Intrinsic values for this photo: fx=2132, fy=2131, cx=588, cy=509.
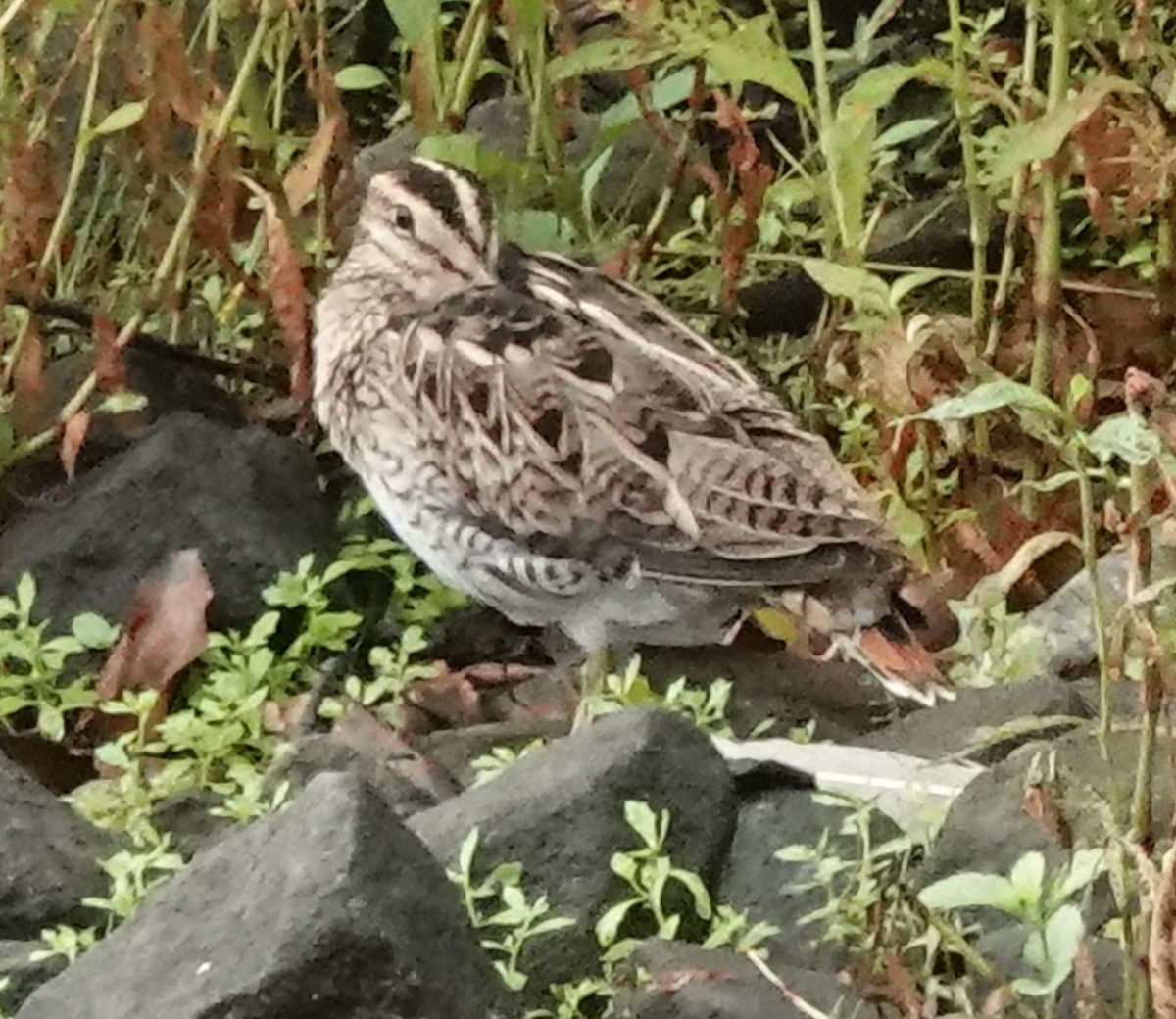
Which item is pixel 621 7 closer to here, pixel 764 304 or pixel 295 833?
pixel 764 304

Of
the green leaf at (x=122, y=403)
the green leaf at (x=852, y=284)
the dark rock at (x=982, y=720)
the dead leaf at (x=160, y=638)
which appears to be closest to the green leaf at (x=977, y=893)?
the dark rock at (x=982, y=720)

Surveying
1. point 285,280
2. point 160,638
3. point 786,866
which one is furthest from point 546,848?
point 285,280

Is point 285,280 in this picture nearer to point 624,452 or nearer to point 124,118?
point 124,118

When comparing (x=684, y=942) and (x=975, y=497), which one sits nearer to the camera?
(x=684, y=942)

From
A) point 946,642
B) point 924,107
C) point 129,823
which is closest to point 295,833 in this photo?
point 129,823

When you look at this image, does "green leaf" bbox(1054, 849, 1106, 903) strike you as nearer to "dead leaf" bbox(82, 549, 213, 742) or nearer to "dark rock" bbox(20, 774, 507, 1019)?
"dark rock" bbox(20, 774, 507, 1019)

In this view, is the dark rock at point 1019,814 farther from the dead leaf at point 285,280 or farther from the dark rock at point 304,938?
the dead leaf at point 285,280

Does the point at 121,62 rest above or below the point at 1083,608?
above
